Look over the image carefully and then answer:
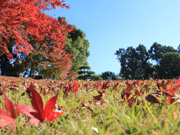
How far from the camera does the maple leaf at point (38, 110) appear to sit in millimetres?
637

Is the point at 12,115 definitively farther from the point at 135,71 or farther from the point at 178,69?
the point at 135,71

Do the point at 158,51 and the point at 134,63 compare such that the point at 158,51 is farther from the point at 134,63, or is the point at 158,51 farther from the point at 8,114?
the point at 8,114

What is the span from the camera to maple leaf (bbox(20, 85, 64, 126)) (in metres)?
0.64

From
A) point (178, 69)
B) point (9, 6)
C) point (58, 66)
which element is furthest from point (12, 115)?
point (178, 69)

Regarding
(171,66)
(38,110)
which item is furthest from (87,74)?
(38,110)

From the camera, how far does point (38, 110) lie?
2.18ft

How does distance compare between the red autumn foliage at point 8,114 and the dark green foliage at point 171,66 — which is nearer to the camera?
the red autumn foliage at point 8,114

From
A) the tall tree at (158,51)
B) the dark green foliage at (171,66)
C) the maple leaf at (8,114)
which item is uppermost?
the tall tree at (158,51)

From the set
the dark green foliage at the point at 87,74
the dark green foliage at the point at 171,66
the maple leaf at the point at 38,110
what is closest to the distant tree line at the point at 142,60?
the dark green foliage at the point at 171,66

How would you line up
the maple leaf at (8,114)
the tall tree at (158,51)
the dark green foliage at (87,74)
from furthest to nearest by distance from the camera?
the tall tree at (158,51) → the dark green foliage at (87,74) → the maple leaf at (8,114)

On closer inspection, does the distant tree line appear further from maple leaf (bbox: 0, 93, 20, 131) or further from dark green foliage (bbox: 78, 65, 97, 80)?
maple leaf (bbox: 0, 93, 20, 131)

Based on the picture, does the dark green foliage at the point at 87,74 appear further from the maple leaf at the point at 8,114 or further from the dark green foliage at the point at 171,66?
the maple leaf at the point at 8,114

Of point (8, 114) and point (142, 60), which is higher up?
point (142, 60)

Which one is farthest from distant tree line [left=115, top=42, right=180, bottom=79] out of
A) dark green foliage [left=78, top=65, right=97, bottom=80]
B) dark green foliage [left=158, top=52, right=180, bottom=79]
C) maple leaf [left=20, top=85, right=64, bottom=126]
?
maple leaf [left=20, top=85, right=64, bottom=126]
